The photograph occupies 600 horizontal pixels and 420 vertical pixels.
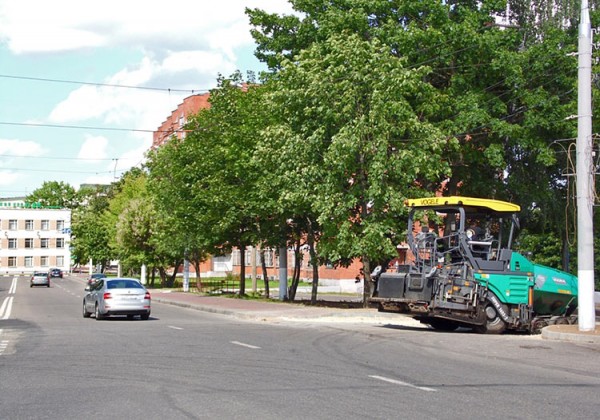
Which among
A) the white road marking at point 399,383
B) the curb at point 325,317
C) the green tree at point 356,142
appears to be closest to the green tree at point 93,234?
the green tree at point 356,142

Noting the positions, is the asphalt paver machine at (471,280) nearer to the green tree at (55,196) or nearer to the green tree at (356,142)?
the green tree at (356,142)

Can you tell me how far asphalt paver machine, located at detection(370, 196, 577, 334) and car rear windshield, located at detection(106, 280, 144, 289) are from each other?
935cm

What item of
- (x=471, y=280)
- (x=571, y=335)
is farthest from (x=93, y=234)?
(x=571, y=335)

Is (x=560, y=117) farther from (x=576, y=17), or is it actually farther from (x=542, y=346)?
(x=542, y=346)

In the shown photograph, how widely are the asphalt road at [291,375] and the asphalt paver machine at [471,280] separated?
73 cm

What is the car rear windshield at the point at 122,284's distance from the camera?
1064 inches

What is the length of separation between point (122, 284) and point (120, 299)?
2.48 ft

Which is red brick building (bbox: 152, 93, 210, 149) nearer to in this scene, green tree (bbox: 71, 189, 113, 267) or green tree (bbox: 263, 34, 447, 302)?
green tree (bbox: 71, 189, 113, 267)

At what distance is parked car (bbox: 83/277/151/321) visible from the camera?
87.4ft

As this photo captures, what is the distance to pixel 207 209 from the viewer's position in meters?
40.2

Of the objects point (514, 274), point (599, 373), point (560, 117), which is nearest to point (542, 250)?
point (560, 117)

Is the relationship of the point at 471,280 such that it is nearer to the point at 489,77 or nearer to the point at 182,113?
the point at 489,77

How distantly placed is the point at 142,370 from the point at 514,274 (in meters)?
11.2

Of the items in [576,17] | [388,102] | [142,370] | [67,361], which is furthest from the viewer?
[576,17]
